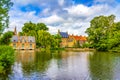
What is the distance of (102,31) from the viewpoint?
94.4 m

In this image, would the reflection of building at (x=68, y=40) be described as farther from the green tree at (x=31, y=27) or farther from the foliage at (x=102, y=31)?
the foliage at (x=102, y=31)

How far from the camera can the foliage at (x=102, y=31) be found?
90.4m

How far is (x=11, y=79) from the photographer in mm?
24062

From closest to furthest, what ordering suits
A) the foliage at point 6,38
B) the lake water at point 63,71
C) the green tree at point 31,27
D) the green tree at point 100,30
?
the lake water at point 63,71 < the foliage at point 6,38 < the green tree at point 100,30 < the green tree at point 31,27

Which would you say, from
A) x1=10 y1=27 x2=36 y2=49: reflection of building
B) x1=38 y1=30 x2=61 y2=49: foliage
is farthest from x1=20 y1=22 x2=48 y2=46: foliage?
x1=38 y1=30 x2=61 y2=49: foliage

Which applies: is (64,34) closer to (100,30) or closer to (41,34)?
(41,34)

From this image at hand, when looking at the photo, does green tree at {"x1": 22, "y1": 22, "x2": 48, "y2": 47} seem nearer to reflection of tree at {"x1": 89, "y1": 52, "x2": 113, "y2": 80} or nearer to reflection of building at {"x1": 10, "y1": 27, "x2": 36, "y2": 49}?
reflection of building at {"x1": 10, "y1": 27, "x2": 36, "y2": 49}

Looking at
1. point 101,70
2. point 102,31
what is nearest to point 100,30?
point 102,31

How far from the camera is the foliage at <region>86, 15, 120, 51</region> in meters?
90.4

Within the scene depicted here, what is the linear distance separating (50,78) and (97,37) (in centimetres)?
7251

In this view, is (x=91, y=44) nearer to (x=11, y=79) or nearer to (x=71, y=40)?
(x=71, y=40)

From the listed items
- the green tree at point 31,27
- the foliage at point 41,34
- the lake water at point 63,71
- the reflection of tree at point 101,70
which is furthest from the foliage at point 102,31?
the reflection of tree at point 101,70

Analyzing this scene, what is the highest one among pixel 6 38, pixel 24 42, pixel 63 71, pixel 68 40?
pixel 68 40

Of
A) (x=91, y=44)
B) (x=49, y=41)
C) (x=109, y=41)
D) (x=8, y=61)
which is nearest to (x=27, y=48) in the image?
(x=49, y=41)
